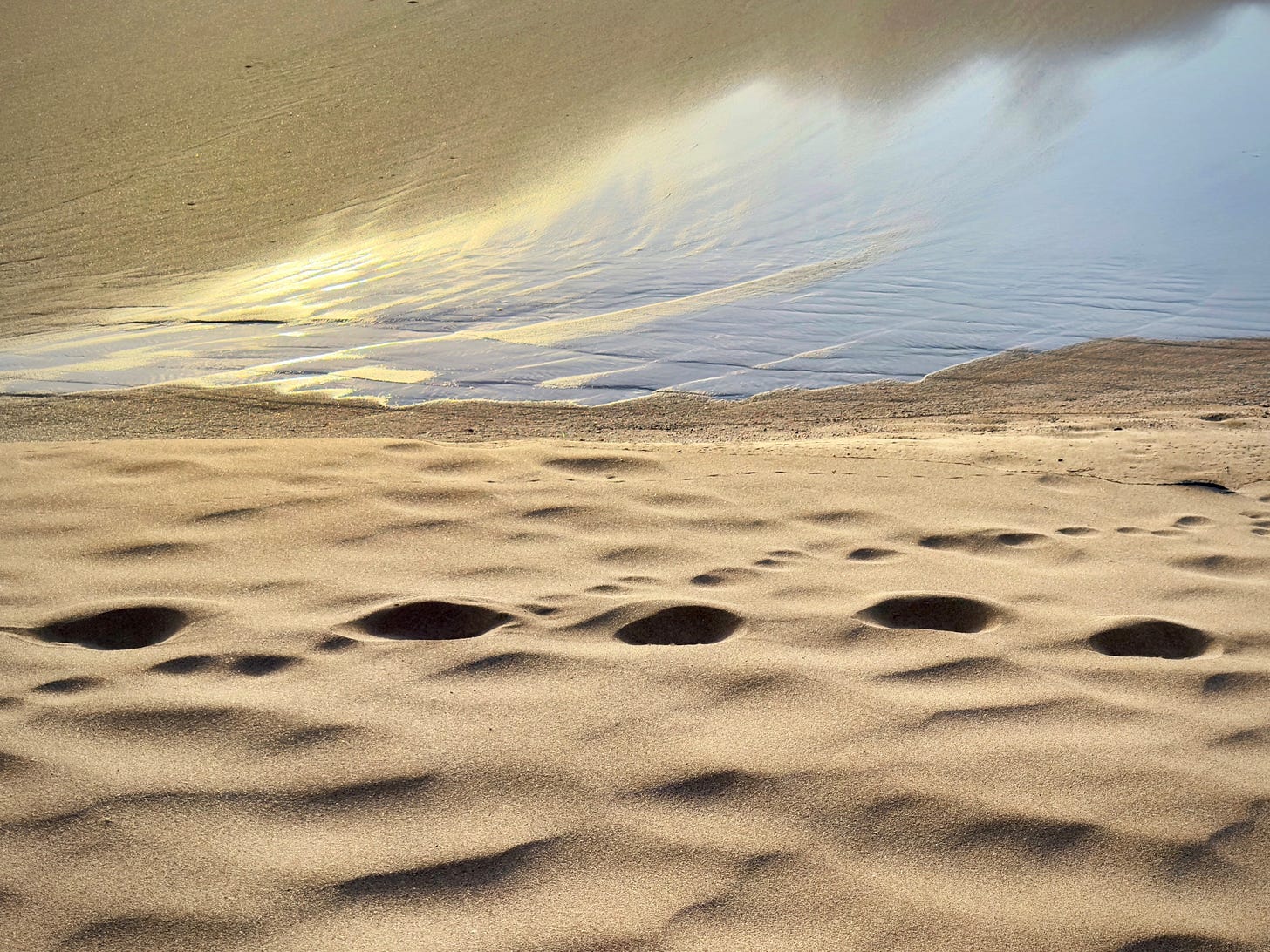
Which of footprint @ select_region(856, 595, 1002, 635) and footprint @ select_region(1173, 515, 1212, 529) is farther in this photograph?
footprint @ select_region(1173, 515, 1212, 529)

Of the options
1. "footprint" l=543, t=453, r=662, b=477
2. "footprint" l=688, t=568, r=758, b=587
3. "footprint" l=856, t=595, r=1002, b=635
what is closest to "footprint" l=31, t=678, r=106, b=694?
"footprint" l=688, t=568, r=758, b=587

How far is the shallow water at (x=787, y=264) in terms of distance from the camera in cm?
554

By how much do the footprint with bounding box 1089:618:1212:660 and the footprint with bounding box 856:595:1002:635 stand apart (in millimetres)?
236

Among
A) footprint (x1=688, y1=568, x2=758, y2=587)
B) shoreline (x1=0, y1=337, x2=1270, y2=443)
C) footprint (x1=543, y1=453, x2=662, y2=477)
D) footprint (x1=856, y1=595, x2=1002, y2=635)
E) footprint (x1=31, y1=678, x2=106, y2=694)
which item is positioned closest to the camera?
footprint (x1=31, y1=678, x2=106, y2=694)

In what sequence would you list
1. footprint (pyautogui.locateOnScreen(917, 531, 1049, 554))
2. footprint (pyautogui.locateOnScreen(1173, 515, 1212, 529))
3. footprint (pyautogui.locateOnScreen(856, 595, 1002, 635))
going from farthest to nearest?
footprint (pyautogui.locateOnScreen(1173, 515, 1212, 529)) → footprint (pyautogui.locateOnScreen(917, 531, 1049, 554)) → footprint (pyautogui.locateOnScreen(856, 595, 1002, 635))

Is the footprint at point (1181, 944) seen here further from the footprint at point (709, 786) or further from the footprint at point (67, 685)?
the footprint at point (67, 685)

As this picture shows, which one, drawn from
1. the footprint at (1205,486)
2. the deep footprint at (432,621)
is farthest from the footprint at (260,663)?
the footprint at (1205,486)

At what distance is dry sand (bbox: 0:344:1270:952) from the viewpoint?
58.5 inches

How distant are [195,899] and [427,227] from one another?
24.3 feet

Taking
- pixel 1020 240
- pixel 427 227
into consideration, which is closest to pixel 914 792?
pixel 1020 240

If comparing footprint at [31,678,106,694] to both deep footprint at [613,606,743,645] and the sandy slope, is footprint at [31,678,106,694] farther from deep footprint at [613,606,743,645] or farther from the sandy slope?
deep footprint at [613,606,743,645]

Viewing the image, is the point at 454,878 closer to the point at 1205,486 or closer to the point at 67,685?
the point at 67,685

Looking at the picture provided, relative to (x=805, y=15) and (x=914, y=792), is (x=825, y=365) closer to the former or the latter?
(x=914, y=792)

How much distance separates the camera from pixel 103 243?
27.1 ft
